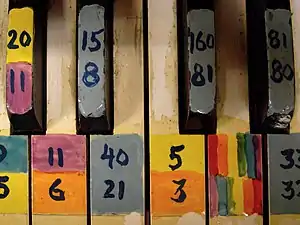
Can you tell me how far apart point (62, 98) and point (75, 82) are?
3 centimetres

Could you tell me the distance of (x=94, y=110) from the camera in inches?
30.5

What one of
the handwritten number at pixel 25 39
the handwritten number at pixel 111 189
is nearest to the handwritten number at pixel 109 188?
the handwritten number at pixel 111 189

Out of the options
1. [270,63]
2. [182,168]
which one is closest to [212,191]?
[182,168]

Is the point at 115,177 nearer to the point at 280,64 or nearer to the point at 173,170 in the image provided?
the point at 173,170

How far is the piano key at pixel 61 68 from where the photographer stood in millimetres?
827

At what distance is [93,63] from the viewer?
2.55 ft

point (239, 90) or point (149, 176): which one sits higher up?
point (239, 90)

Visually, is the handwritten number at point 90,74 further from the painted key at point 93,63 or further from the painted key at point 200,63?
the painted key at point 200,63

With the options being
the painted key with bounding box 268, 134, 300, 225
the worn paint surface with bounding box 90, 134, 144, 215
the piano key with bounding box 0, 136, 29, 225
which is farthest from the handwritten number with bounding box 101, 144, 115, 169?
the painted key with bounding box 268, 134, 300, 225

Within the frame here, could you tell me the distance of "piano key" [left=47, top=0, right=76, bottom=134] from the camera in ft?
2.71

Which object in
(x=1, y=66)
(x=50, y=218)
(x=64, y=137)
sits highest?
(x=1, y=66)

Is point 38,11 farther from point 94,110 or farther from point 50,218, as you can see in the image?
point 50,218

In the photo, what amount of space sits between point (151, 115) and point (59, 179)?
0.51ft

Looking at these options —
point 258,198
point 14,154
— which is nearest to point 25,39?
point 14,154
